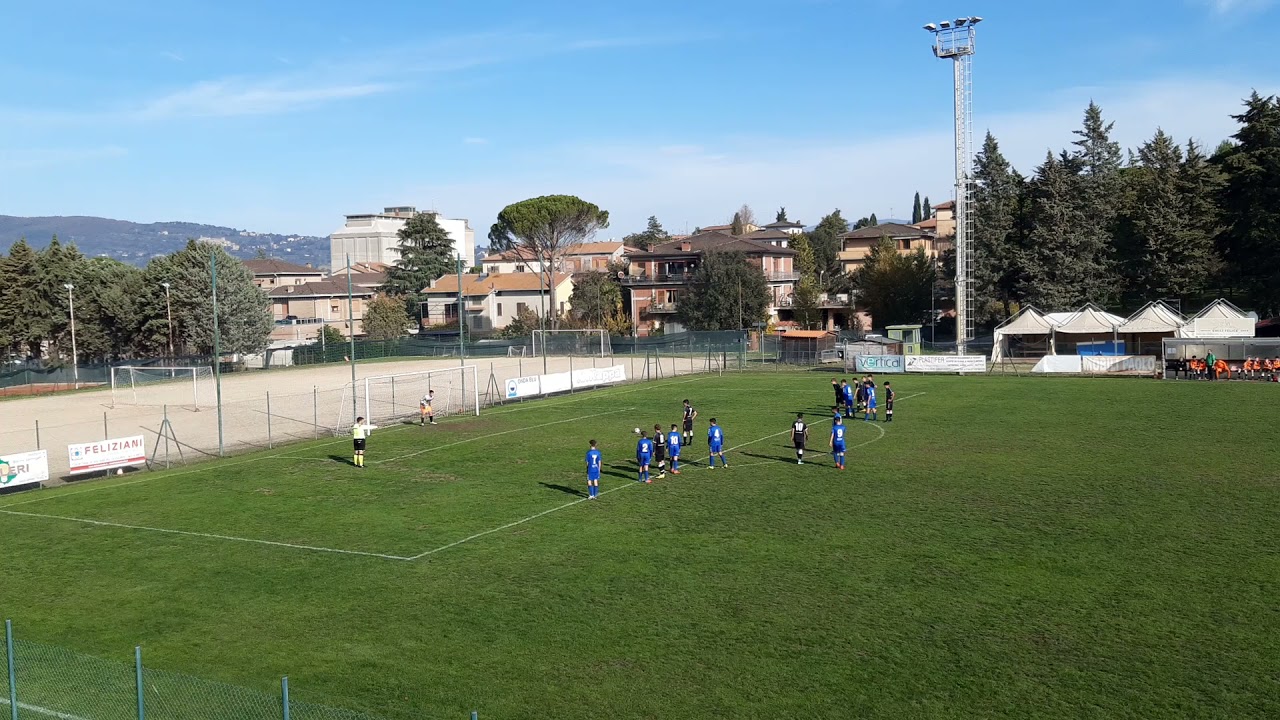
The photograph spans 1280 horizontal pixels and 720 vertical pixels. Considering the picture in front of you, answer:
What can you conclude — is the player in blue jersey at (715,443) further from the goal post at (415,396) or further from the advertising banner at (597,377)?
the advertising banner at (597,377)

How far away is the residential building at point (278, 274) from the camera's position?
15404 cm

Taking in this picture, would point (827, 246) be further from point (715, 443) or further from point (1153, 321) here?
point (715, 443)

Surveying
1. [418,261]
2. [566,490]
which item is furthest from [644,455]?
[418,261]

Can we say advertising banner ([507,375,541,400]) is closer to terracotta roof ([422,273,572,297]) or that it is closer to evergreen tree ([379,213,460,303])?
terracotta roof ([422,273,572,297])

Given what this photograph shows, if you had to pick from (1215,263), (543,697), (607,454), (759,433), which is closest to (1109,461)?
(759,433)

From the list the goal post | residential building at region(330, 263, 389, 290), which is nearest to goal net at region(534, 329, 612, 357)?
the goal post

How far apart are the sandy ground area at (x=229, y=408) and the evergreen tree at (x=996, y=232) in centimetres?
2652

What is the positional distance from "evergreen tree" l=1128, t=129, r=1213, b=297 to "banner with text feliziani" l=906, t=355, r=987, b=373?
2484 centimetres

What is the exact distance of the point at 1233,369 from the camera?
53.5 metres

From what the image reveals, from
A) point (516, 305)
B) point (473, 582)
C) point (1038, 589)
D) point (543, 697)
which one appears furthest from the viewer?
point (516, 305)

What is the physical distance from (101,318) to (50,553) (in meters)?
67.6

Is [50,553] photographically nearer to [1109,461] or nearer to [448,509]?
[448,509]

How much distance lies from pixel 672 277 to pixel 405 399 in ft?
173

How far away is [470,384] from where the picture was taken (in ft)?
202
